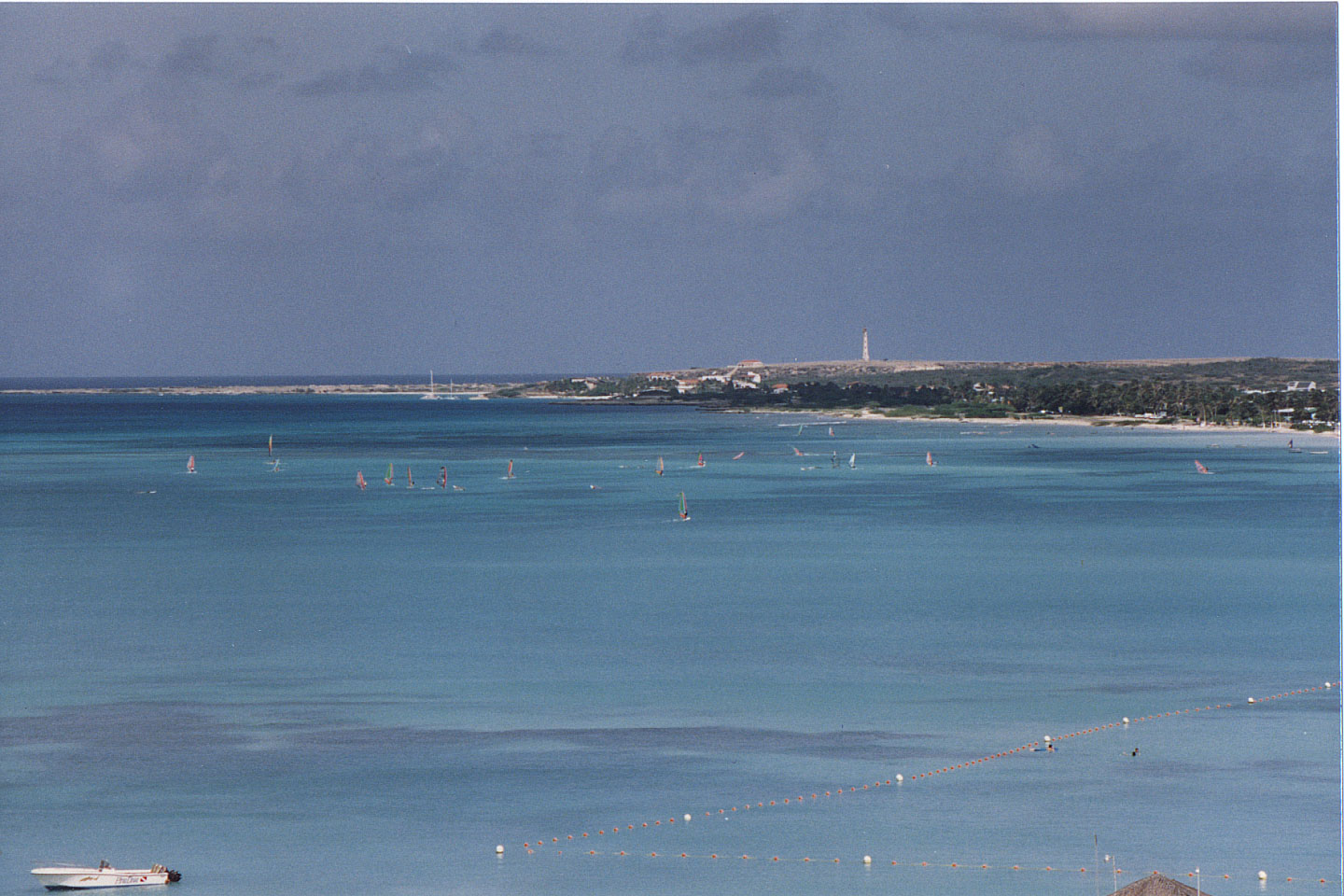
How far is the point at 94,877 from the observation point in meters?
14.0

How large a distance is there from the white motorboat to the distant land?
63.4m

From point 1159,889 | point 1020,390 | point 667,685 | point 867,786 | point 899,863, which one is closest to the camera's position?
point 1159,889

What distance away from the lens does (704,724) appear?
19312 mm

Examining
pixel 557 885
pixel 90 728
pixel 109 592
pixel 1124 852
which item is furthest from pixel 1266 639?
pixel 109 592

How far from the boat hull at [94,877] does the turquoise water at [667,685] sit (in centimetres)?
41

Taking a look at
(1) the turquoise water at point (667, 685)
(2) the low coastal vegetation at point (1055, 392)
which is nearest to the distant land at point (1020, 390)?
(2) the low coastal vegetation at point (1055, 392)

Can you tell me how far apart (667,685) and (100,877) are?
9.06 meters

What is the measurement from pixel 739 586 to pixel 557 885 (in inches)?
643

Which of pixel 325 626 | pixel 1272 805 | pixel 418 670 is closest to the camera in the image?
pixel 1272 805

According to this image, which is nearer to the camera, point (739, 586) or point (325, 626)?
point (325, 626)

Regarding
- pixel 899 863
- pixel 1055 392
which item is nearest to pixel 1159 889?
pixel 899 863

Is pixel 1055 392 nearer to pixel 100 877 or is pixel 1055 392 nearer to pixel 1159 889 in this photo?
pixel 100 877

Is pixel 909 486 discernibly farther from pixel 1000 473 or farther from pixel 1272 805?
pixel 1272 805

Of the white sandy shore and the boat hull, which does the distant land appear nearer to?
the white sandy shore
